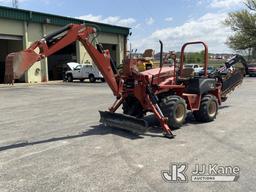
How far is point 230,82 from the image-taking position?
14.2 metres

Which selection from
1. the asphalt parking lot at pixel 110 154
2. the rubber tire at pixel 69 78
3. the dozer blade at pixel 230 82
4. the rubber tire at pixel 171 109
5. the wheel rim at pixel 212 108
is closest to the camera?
the asphalt parking lot at pixel 110 154

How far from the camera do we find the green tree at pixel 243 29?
181 feet

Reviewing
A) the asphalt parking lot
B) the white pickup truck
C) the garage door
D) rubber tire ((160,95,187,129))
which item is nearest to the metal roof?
the garage door

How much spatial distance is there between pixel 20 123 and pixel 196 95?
521 cm

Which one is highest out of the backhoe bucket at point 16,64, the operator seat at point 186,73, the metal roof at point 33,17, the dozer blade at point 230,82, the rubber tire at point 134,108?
the metal roof at point 33,17

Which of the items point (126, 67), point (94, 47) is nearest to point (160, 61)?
point (126, 67)

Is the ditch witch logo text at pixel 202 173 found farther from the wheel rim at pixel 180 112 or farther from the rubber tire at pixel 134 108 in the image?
the rubber tire at pixel 134 108

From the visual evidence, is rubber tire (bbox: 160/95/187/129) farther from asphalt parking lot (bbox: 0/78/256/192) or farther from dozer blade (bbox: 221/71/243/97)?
dozer blade (bbox: 221/71/243/97)

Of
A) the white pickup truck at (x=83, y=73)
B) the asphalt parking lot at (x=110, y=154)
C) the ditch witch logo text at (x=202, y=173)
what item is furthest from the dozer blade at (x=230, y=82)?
the white pickup truck at (x=83, y=73)

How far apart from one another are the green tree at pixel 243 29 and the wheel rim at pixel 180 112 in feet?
160

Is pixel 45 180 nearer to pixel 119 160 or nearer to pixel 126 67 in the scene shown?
pixel 119 160

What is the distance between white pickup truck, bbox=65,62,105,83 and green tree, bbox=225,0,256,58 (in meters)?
28.0

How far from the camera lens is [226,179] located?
19.9ft

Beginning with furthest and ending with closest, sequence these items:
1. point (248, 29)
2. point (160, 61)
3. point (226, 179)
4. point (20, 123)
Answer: point (248, 29), point (20, 123), point (160, 61), point (226, 179)
